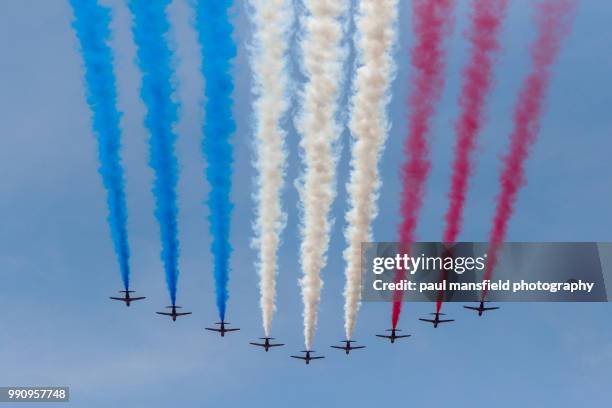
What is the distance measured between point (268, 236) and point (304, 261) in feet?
7.30

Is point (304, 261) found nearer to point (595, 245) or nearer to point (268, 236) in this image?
point (268, 236)

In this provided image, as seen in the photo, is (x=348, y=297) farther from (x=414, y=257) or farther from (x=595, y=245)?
(x=595, y=245)

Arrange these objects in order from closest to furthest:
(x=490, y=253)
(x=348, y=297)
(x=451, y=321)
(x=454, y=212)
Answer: (x=454, y=212), (x=490, y=253), (x=348, y=297), (x=451, y=321)

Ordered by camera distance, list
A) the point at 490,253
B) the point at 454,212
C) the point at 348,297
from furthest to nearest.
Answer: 1. the point at 348,297
2. the point at 490,253
3. the point at 454,212

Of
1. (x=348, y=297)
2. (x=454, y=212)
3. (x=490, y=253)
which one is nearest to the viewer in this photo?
(x=454, y=212)

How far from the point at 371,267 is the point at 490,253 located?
5.28 metres

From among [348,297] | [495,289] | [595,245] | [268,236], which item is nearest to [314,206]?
[268,236]

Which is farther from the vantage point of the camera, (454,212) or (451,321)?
(451,321)

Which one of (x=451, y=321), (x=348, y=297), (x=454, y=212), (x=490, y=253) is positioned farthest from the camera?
(x=451, y=321)

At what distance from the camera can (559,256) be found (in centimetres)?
4444

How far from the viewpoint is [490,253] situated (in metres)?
42.8

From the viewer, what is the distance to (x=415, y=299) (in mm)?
45000

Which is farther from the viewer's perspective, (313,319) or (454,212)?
(313,319)

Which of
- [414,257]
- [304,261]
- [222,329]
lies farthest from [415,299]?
[222,329]
